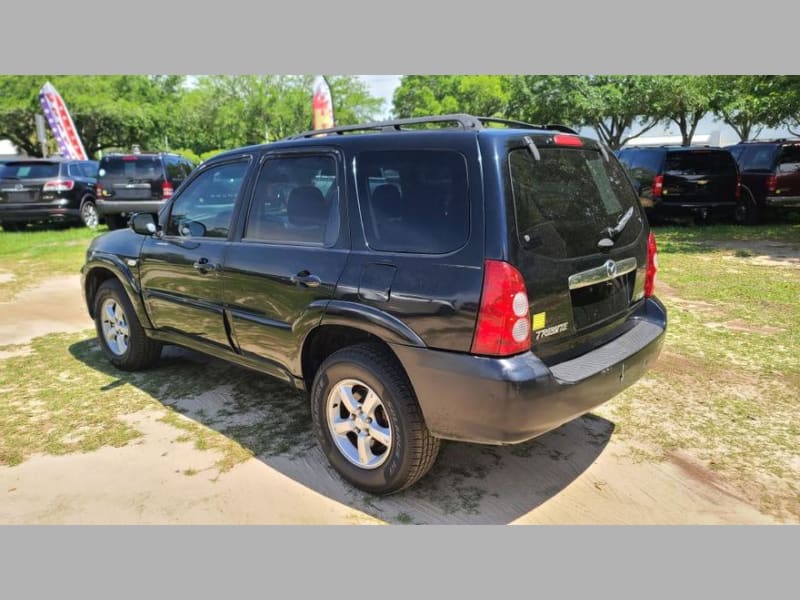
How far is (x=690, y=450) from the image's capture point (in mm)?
3543

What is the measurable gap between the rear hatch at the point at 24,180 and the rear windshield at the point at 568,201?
1417 centimetres

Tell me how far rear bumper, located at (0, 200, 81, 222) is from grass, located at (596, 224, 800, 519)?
13.1 metres

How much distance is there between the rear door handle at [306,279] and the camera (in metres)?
3.22

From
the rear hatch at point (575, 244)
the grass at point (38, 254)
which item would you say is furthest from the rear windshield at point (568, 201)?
the grass at point (38, 254)

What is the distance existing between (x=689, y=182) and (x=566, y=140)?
34.7ft

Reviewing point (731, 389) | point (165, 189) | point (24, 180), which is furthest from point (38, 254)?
point (731, 389)

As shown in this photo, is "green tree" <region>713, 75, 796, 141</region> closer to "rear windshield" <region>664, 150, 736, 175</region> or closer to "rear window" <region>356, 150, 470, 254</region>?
"rear windshield" <region>664, 150, 736, 175</region>

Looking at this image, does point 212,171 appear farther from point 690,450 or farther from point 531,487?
point 690,450

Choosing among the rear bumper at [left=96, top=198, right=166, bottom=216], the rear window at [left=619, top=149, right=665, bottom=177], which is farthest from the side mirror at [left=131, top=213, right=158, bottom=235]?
the rear window at [left=619, top=149, right=665, bottom=177]

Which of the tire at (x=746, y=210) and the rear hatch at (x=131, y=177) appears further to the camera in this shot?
the rear hatch at (x=131, y=177)

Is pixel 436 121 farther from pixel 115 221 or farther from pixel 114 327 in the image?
pixel 115 221

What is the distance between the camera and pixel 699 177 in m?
12.2

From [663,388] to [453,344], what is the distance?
8.13ft

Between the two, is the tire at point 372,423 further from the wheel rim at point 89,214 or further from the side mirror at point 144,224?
the wheel rim at point 89,214
